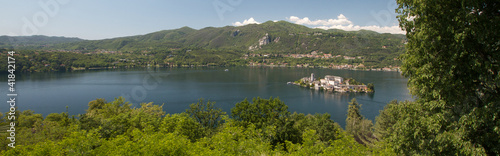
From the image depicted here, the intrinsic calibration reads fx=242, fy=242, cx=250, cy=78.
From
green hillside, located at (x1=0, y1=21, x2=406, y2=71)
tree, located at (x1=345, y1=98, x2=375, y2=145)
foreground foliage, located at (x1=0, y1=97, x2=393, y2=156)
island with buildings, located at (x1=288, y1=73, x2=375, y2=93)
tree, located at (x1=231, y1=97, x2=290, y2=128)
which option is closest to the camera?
foreground foliage, located at (x1=0, y1=97, x2=393, y2=156)

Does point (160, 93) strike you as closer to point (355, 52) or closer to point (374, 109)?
point (374, 109)

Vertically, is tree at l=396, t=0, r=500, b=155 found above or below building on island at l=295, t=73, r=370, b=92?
above

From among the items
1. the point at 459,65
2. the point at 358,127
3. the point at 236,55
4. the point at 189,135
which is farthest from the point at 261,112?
the point at 236,55

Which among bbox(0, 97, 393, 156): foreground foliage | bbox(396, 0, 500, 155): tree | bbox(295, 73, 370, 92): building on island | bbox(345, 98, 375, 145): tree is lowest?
bbox(345, 98, 375, 145): tree

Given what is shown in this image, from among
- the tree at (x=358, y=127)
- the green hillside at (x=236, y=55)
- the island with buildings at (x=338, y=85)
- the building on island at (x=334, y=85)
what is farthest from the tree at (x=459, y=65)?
the green hillside at (x=236, y=55)

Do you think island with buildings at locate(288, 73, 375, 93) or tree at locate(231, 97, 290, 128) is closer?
tree at locate(231, 97, 290, 128)

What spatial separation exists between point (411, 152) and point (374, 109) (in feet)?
126

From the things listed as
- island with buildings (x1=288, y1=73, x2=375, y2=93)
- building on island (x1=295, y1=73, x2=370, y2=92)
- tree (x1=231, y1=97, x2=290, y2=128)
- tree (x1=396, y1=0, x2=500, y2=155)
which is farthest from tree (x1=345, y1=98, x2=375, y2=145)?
building on island (x1=295, y1=73, x2=370, y2=92)

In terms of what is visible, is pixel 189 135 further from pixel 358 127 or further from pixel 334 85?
pixel 334 85

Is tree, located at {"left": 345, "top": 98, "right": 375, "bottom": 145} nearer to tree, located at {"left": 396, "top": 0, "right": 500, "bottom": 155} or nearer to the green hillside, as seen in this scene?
tree, located at {"left": 396, "top": 0, "right": 500, "bottom": 155}

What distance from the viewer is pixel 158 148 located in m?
5.57

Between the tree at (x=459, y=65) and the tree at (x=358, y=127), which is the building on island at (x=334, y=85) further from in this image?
the tree at (x=459, y=65)

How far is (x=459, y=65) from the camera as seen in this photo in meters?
4.04

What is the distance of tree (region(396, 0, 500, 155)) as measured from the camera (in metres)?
3.77
